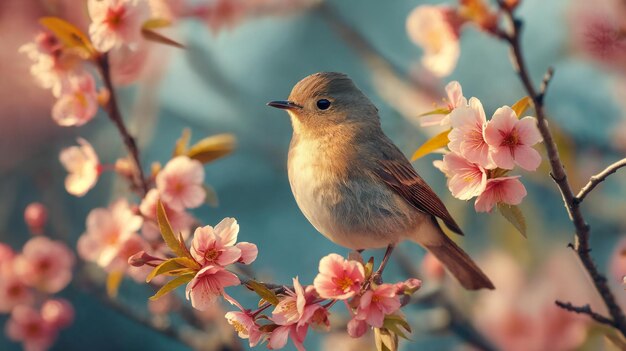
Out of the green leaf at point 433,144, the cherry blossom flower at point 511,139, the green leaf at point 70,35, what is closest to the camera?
the cherry blossom flower at point 511,139

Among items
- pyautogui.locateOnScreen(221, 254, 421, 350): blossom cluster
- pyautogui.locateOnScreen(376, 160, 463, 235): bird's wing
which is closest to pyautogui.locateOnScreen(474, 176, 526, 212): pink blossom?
pyautogui.locateOnScreen(221, 254, 421, 350): blossom cluster

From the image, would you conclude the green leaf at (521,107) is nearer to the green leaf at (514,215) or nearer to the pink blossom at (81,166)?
the green leaf at (514,215)

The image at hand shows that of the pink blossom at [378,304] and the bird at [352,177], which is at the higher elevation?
the bird at [352,177]

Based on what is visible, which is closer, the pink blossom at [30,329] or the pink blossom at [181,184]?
the pink blossom at [181,184]

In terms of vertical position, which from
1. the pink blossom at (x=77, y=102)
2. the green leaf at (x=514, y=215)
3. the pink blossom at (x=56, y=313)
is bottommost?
the pink blossom at (x=56, y=313)

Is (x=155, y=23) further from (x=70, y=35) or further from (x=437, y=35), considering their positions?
(x=437, y=35)

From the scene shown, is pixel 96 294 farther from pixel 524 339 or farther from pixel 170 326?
pixel 524 339

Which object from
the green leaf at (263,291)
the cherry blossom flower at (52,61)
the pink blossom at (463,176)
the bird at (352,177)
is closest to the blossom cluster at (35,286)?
the cherry blossom flower at (52,61)

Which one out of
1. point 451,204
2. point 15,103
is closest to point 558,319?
point 451,204
